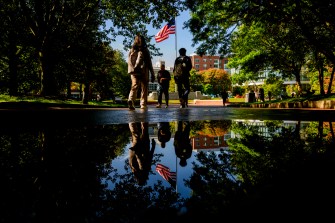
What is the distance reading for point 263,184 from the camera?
39.6 inches

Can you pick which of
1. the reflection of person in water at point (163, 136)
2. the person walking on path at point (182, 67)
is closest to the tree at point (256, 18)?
the person walking on path at point (182, 67)

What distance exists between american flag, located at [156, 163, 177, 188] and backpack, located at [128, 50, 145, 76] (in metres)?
6.49

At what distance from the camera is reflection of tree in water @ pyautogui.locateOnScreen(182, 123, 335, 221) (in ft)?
2.30

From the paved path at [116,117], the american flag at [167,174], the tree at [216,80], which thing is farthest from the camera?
the tree at [216,80]

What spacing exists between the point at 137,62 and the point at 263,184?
22.9 feet

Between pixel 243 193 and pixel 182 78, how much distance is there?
30.8ft

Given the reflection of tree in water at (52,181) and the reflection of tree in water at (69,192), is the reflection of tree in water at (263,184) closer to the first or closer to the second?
the reflection of tree in water at (69,192)

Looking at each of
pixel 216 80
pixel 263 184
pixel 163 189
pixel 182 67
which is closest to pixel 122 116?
pixel 182 67

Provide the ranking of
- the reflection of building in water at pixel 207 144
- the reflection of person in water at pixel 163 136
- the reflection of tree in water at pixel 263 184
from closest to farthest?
the reflection of tree in water at pixel 263 184 → the reflection of building in water at pixel 207 144 → the reflection of person in water at pixel 163 136

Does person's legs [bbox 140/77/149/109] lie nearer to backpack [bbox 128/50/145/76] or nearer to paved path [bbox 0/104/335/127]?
backpack [bbox 128/50/145/76]

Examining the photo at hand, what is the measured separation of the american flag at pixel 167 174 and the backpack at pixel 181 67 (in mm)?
8664

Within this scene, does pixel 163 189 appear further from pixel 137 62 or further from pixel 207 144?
pixel 137 62

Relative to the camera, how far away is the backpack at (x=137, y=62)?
25.2 feet

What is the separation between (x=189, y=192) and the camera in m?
0.98
